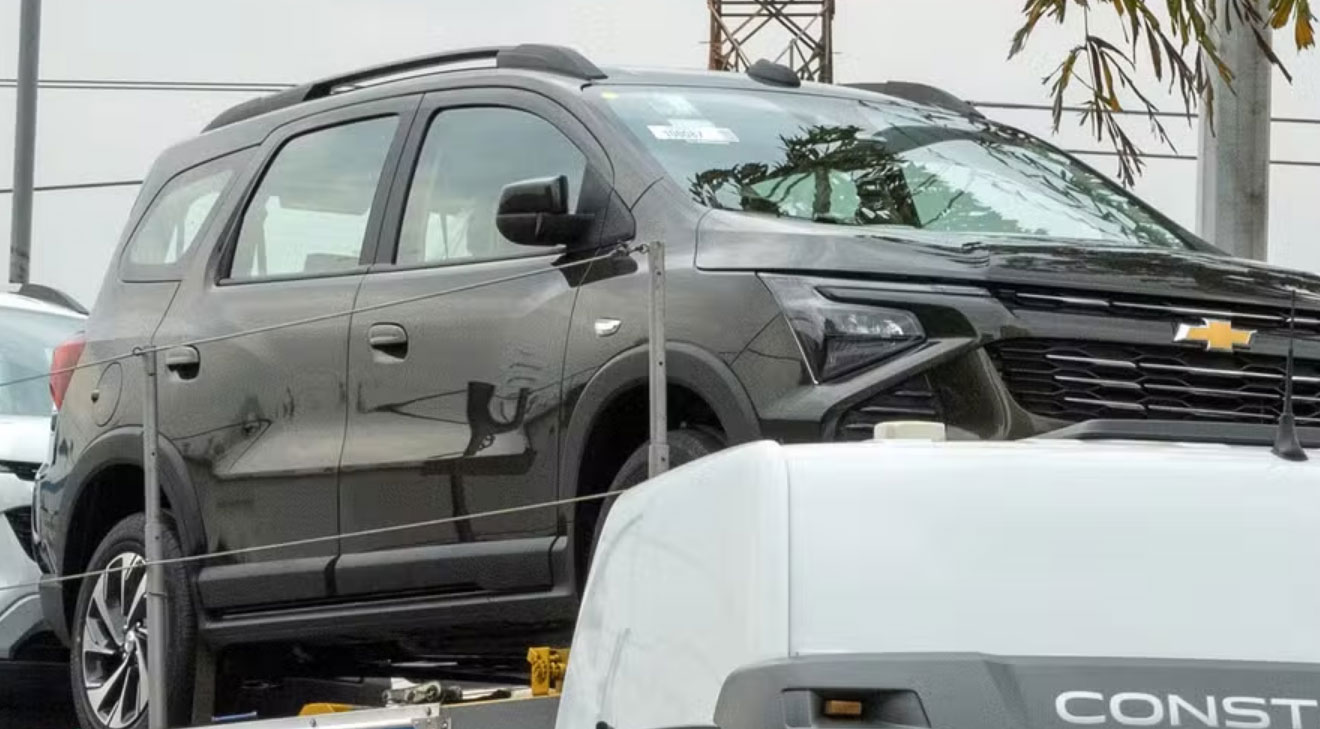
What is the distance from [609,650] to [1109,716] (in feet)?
2.62

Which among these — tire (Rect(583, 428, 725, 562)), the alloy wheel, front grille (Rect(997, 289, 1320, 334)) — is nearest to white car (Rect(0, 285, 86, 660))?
the alloy wheel

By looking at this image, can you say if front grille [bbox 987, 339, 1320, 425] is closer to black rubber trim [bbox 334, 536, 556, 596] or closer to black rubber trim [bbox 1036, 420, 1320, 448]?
black rubber trim [bbox 334, 536, 556, 596]

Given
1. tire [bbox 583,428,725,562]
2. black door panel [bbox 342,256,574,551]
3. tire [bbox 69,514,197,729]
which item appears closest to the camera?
tire [bbox 583,428,725,562]

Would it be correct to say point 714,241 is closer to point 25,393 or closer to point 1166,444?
point 1166,444

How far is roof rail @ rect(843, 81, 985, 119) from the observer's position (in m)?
7.33

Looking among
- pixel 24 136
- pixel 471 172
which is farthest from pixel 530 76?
pixel 24 136

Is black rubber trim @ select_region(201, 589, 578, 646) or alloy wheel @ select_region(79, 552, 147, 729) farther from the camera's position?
alloy wheel @ select_region(79, 552, 147, 729)

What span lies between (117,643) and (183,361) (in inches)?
32.9

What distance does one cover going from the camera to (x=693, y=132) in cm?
633

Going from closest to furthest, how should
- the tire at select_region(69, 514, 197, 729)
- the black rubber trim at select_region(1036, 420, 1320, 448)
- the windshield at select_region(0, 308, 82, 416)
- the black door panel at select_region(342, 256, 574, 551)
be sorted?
1. the black rubber trim at select_region(1036, 420, 1320, 448)
2. the black door panel at select_region(342, 256, 574, 551)
3. the tire at select_region(69, 514, 197, 729)
4. the windshield at select_region(0, 308, 82, 416)

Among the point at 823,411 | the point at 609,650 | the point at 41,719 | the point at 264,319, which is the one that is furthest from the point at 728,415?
the point at 41,719

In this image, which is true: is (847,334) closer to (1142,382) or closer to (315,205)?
(1142,382)

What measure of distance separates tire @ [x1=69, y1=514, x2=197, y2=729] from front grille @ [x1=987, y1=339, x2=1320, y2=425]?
2.65 metres

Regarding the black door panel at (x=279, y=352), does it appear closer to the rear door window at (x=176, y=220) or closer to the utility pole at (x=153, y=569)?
the utility pole at (x=153, y=569)
